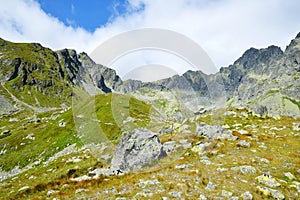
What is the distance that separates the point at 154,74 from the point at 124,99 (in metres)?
107

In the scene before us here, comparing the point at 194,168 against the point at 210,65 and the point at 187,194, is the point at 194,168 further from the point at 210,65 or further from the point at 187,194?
the point at 210,65

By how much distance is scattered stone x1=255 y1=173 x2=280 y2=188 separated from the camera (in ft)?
55.4

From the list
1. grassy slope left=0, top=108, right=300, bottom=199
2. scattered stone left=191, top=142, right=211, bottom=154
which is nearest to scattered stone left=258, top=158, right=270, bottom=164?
grassy slope left=0, top=108, right=300, bottom=199

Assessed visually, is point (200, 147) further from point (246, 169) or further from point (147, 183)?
point (147, 183)

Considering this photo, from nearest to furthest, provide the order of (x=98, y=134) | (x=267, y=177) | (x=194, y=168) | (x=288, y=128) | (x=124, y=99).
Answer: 1. (x=267, y=177)
2. (x=194, y=168)
3. (x=288, y=128)
4. (x=98, y=134)
5. (x=124, y=99)

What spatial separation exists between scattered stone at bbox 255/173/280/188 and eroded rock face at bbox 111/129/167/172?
11733 millimetres

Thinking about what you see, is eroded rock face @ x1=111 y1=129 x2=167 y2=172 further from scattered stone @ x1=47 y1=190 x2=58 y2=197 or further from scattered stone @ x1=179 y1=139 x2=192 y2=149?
scattered stone @ x1=47 y1=190 x2=58 y2=197

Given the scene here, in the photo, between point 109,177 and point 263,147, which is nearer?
point 109,177

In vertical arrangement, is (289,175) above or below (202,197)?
above

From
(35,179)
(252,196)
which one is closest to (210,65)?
(252,196)

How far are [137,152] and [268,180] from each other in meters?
14.1

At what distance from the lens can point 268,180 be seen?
17.3m

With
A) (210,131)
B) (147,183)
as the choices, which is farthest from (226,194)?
(210,131)

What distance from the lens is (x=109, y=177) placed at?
75.0ft
